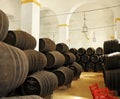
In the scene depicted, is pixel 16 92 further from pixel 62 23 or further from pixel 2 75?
Answer: pixel 62 23

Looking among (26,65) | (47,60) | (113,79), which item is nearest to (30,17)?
(47,60)

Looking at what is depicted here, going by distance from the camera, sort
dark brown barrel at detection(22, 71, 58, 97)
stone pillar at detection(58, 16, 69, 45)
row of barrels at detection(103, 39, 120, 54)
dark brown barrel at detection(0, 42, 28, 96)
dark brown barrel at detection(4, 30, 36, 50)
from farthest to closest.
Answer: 1. stone pillar at detection(58, 16, 69, 45)
2. row of barrels at detection(103, 39, 120, 54)
3. dark brown barrel at detection(4, 30, 36, 50)
4. dark brown barrel at detection(22, 71, 58, 97)
5. dark brown barrel at detection(0, 42, 28, 96)

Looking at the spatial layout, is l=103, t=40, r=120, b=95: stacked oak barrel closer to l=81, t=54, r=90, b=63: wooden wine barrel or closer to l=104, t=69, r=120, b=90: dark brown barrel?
l=104, t=69, r=120, b=90: dark brown barrel

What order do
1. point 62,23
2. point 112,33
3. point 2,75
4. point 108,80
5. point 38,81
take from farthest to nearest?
point 112,33, point 62,23, point 108,80, point 38,81, point 2,75

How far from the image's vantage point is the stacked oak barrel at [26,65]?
2.80m

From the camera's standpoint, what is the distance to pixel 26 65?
11.0 ft

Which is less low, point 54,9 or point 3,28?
point 54,9


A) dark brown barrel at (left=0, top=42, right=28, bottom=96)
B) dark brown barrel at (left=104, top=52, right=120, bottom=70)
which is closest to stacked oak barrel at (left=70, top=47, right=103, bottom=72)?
dark brown barrel at (left=104, top=52, right=120, bottom=70)

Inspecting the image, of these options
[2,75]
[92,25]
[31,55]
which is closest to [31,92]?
[31,55]

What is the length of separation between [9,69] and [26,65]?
58cm

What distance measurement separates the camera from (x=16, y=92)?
467 centimetres

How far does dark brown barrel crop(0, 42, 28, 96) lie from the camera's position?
8.93ft

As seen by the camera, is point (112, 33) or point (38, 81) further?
point (112, 33)

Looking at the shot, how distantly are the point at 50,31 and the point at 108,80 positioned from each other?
15.7 m
